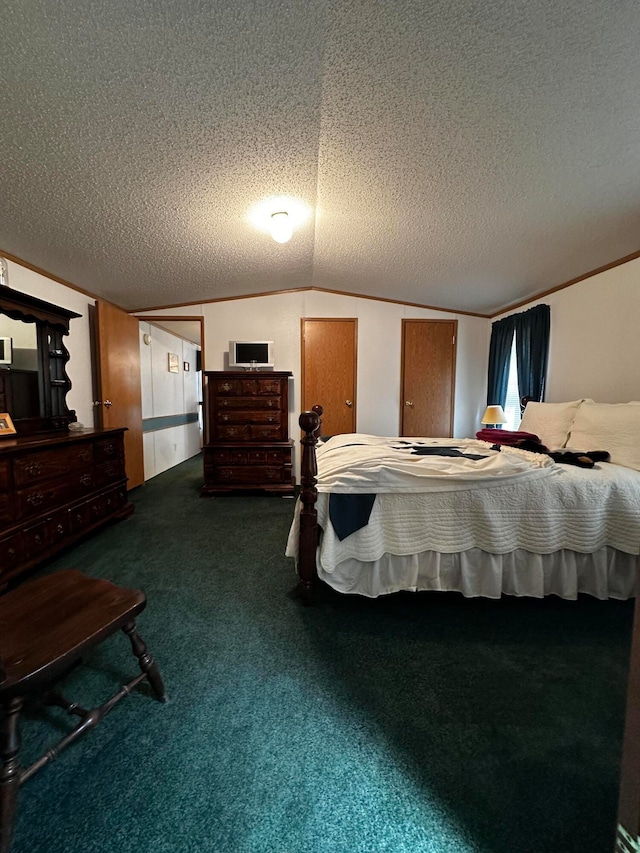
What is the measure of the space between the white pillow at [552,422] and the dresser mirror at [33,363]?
13.3ft

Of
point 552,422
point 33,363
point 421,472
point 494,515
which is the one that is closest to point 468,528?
point 494,515

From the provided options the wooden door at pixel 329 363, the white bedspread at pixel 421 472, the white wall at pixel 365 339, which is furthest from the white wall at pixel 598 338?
the wooden door at pixel 329 363

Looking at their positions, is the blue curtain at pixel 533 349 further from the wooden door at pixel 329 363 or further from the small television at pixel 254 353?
the small television at pixel 254 353

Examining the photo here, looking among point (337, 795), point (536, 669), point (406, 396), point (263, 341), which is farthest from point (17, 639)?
point (406, 396)

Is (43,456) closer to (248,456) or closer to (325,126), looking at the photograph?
(248,456)

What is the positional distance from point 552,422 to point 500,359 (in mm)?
1658

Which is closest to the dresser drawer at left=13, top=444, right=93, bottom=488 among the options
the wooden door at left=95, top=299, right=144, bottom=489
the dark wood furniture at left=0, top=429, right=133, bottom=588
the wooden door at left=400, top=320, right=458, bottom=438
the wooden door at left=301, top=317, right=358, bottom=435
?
the dark wood furniture at left=0, top=429, right=133, bottom=588

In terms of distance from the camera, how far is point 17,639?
984mm

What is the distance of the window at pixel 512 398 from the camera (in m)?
4.04

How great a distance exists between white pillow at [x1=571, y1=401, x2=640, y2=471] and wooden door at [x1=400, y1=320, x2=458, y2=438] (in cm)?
205

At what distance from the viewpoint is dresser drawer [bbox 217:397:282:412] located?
3.88m

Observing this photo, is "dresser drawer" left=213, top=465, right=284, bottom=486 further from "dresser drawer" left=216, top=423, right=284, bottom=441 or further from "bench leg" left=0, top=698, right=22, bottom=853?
"bench leg" left=0, top=698, right=22, bottom=853

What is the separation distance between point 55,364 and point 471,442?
3582 millimetres

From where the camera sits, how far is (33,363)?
2.65 m
